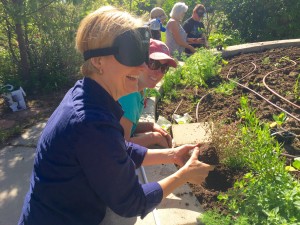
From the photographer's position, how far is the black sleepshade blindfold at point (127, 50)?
1.58 m

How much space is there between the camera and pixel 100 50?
5.22ft

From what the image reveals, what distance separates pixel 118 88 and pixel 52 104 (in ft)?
14.5

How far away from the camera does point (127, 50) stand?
1.59 m

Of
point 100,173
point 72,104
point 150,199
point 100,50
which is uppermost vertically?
point 100,50

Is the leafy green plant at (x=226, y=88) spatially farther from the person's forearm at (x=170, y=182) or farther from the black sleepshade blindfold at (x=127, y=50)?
the black sleepshade blindfold at (x=127, y=50)

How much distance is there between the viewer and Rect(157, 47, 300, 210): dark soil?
117 inches

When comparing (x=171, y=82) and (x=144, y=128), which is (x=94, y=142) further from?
(x=171, y=82)

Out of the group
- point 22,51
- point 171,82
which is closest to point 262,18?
point 171,82

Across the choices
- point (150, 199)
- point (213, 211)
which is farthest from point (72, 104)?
point (213, 211)

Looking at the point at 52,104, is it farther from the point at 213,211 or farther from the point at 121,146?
the point at 121,146

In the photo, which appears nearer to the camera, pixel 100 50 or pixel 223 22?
pixel 100 50

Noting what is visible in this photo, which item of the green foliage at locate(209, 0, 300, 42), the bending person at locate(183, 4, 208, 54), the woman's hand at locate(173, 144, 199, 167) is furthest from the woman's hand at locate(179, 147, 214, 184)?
the green foliage at locate(209, 0, 300, 42)

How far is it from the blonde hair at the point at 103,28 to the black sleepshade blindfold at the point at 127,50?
0.02 metres

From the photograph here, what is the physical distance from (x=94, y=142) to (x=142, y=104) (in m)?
1.67
